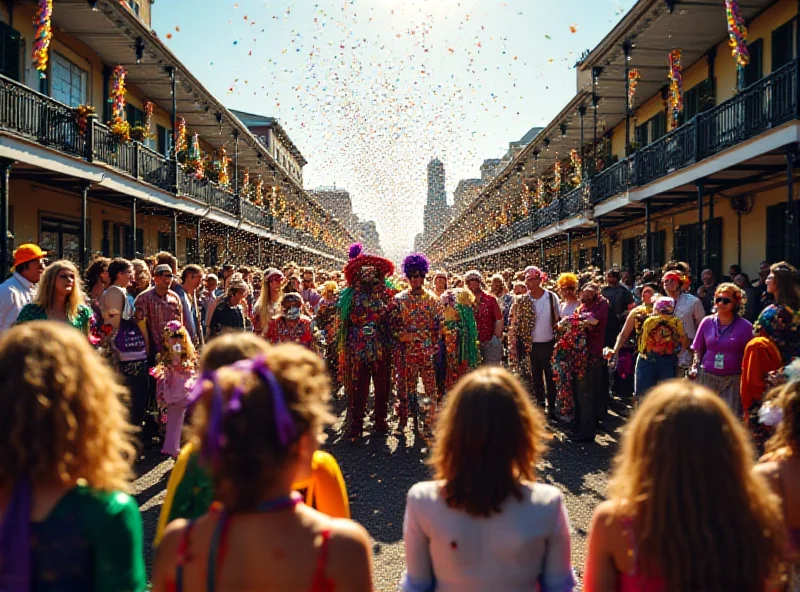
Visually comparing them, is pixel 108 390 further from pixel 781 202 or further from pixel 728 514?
pixel 781 202

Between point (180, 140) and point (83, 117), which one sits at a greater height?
point (180, 140)

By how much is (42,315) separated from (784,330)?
5.99 meters

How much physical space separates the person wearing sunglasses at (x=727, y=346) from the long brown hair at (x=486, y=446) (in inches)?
196

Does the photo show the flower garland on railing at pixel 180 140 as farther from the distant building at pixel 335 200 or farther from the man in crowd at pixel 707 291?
the distant building at pixel 335 200

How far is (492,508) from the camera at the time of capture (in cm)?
222

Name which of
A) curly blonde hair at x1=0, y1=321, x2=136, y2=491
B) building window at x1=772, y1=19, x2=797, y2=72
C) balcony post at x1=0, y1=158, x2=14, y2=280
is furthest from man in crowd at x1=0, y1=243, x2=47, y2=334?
building window at x1=772, y1=19, x2=797, y2=72

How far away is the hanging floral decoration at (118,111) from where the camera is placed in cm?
1736

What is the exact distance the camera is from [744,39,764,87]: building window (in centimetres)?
1559

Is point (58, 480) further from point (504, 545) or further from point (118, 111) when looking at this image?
point (118, 111)

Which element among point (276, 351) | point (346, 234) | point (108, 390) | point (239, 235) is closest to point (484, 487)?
point (276, 351)

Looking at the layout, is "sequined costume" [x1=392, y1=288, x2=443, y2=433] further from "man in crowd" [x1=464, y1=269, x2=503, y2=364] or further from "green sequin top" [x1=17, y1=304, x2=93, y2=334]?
"green sequin top" [x1=17, y1=304, x2=93, y2=334]

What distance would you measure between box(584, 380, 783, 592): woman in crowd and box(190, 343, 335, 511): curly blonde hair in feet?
2.98

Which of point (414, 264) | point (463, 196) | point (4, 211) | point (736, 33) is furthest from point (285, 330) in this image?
point (463, 196)

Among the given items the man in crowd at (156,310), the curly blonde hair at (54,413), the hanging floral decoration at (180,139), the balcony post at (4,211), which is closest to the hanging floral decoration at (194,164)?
the hanging floral decoration at (180,139)
